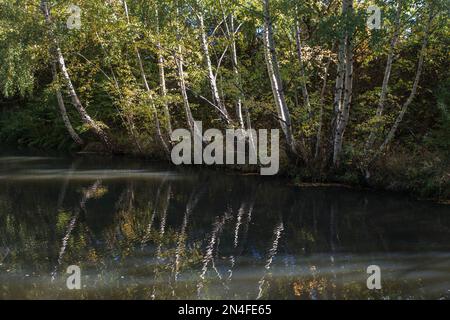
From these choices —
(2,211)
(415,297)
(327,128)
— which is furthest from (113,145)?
(415,297)

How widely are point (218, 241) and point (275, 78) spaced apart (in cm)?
744

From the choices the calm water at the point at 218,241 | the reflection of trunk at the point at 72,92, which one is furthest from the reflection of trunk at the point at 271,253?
the reflection of trunk at the point at 72,92

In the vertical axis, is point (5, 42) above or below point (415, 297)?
above

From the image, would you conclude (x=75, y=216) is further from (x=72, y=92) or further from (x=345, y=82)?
(x=72, y=92)

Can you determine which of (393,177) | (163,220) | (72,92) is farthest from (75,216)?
(72,92)

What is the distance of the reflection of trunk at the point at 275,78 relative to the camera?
14305mm

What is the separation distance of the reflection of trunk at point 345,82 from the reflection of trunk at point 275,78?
149cm

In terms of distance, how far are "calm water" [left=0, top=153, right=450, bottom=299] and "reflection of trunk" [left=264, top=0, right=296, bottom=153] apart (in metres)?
1.70

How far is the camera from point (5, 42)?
2403 centimetres

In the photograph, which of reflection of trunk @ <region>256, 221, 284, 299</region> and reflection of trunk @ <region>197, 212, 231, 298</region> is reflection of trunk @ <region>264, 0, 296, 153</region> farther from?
reflection of trunk @ <region>256, 221, 284, 299</region>

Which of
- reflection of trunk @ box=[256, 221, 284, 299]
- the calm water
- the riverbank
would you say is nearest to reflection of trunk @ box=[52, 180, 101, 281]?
the calm water

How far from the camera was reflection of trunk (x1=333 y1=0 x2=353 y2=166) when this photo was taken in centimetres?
1286
